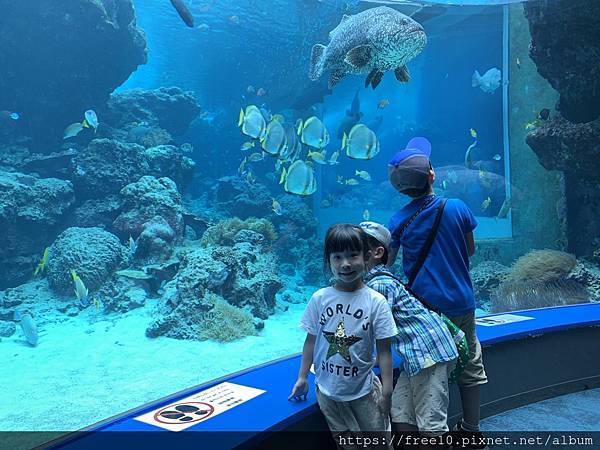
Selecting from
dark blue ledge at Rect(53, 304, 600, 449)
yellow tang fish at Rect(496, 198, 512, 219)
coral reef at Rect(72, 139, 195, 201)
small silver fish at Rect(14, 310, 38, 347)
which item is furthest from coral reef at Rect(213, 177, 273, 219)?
dark blue ledge at Rect(53, 304, 600, 449)

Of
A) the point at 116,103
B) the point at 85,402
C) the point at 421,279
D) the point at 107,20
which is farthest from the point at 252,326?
the point at 116,103

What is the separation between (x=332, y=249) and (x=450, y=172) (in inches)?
403

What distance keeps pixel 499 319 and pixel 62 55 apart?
1478cm

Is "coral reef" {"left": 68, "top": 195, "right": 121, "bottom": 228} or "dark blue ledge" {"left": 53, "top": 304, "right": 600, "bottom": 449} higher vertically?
"coral reef" {"left": 68, "top": 195, "right": 121, "bottom": 228}

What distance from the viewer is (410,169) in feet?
7.04

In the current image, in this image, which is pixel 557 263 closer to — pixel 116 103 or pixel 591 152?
pixel 591 152

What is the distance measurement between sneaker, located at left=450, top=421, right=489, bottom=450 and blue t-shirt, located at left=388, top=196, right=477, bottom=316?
0.71 meters

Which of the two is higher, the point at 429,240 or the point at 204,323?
the point at 429,240

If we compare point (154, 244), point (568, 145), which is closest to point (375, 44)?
point (568, 145)

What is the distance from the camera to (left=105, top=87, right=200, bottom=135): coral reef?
15086 mm

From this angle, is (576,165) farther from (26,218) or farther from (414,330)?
(26,218)

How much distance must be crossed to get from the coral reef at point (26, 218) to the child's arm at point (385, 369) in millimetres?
10597

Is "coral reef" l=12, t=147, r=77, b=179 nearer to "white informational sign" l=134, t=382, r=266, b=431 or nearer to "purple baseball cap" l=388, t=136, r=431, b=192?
"white informational sign" l=134, t=382, r=266, b=431

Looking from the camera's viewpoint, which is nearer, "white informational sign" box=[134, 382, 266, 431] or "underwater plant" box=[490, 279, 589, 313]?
"white informational sign" box=[134, 382, 266, 431]
